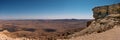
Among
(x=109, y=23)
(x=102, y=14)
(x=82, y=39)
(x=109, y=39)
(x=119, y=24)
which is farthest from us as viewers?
(x=102, y=14)

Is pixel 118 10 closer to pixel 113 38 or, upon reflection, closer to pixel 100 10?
pixel 100 10

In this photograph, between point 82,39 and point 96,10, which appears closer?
point 82,39

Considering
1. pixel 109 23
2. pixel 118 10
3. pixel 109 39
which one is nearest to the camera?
pixel 109 39

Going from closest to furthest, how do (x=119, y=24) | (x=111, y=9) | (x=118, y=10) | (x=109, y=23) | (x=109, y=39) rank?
1. (x=109, y=39)
2. (x=119, y=24)
3. (x=109, y=23)
4. (x=118, y=10)
5. (x=111, y=9)

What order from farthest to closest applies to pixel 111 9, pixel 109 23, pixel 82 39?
pixel 111 9 < pixel 109 23 < pixel 82 39

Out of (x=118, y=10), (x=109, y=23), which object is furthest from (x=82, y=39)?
(x=118, y=10)

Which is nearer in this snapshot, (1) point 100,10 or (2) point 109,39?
(2) point 109,39

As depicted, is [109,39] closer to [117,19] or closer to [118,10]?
[117,19]

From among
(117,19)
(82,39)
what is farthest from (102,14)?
(82,39)
